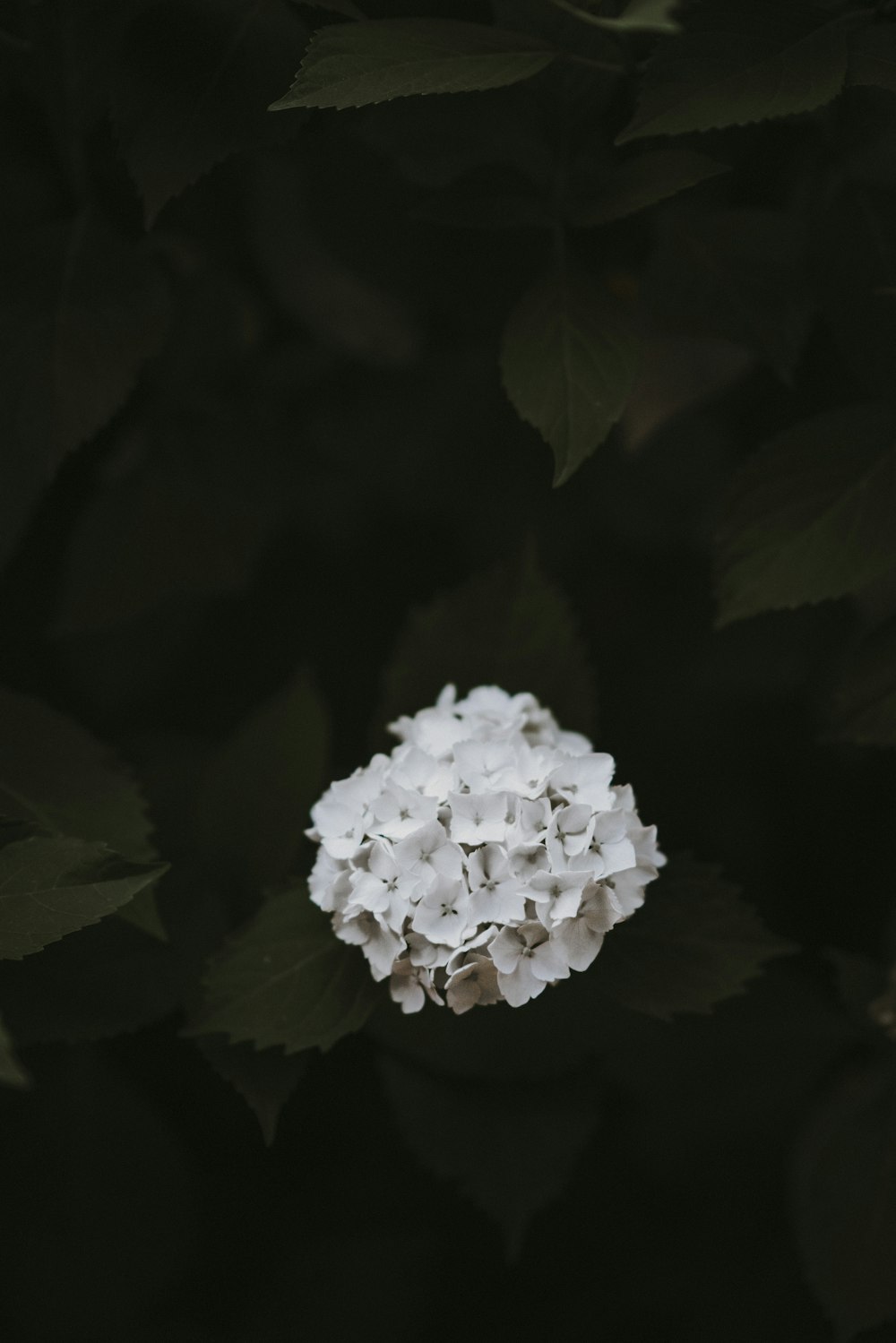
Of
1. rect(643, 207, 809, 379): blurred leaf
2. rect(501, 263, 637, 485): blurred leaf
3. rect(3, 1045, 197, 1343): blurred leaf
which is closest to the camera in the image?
rect(501, 263, 637, 485): blurred leaf

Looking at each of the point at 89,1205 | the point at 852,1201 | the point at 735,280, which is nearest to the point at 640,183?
the point at 735,280

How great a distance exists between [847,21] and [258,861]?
3.35ft

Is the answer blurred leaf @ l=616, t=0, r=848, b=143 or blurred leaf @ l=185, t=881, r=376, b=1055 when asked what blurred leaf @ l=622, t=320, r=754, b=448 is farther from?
blurred leaf @ l=185, t=881, r=376, b=1055

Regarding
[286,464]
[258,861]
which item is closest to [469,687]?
[258,861]

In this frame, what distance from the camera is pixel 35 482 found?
117 centimetres

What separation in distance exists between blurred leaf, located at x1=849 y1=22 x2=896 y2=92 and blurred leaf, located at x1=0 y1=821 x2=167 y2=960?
0.88m

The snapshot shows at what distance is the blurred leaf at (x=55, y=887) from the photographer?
0.90 meters

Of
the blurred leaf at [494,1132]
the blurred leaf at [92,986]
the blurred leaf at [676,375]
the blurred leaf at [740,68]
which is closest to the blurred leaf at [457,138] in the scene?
the blurred leaf at [740,68]

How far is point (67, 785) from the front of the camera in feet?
3.74

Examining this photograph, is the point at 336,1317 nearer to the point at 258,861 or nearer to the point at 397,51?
the point at 258,861

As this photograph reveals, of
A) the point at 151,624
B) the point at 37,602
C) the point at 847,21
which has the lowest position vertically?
the point at 151,624

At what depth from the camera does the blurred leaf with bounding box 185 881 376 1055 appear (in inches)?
40.7

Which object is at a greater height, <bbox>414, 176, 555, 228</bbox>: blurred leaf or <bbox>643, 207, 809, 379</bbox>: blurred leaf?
<bbox>414, 176, 555, 228</bbox>: blurred leaf

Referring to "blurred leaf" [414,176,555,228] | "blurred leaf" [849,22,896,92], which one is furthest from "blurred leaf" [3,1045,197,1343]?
"blurred leaf" [849,22,896,92]
